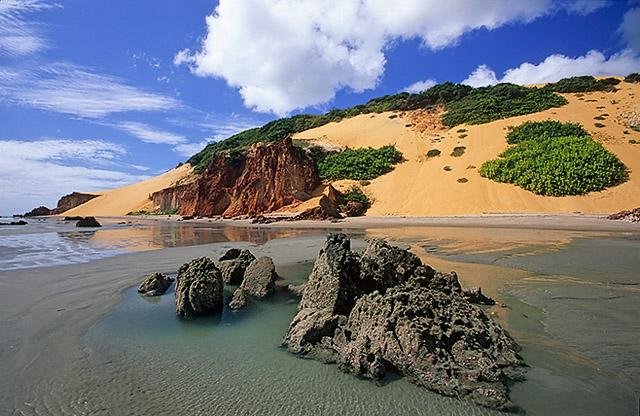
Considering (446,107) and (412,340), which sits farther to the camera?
(446,107)

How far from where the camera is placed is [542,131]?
117ft

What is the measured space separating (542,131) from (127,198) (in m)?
68.6

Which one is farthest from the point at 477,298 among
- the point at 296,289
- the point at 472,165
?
the point at 472,165

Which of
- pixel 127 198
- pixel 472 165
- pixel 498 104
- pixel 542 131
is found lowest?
pixel 127 198

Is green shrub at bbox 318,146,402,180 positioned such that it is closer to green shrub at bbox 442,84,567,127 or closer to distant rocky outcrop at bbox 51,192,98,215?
green shrub at bbox 442,84,567,127

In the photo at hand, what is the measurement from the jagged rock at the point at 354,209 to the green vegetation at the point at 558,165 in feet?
34.6

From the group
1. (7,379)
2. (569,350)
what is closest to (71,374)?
(7,379)

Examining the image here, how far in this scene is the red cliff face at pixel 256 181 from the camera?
37.0m

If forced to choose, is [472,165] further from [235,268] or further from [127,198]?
[127,198]

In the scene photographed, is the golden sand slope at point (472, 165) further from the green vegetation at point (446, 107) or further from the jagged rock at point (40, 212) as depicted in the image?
the jagged rock at point (40, 212)

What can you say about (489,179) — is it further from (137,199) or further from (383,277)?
(137,199)

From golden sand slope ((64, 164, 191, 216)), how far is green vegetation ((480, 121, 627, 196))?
48339 mm

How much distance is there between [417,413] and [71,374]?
3.87 meters

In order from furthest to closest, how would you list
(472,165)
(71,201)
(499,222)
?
(71,201) < (472,165) < (499,222)
